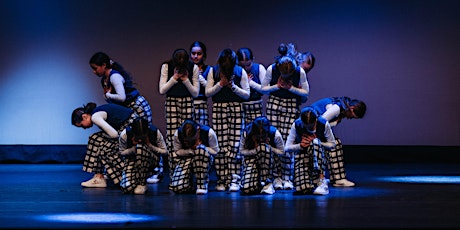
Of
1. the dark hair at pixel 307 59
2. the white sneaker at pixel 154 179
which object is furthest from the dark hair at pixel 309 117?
the white sneaker at pixel 154 179

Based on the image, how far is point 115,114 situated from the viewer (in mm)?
6684

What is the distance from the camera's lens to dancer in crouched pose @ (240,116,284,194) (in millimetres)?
6172

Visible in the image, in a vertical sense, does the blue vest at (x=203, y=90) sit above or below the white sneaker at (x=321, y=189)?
above

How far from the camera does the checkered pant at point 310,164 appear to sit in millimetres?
6134

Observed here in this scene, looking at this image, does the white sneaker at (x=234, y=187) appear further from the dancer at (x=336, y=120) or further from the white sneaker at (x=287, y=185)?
the dancer at (x=336, y=120)

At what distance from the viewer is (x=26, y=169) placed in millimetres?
8539

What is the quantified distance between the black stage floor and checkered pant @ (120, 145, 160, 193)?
0.11 metres

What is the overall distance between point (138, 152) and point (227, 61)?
3.31 feet

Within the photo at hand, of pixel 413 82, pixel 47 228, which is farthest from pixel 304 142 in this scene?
pixel 413 82

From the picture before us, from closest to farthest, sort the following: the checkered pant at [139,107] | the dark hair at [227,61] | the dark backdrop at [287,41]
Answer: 1. the dark hair at [227,61]
2. the checkered pant at [139,107]
3. the dark backdrop at [287,41]

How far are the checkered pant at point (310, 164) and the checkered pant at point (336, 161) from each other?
32 cm

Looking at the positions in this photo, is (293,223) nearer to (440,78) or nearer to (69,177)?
(69,177)

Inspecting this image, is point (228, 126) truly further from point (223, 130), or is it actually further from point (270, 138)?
point (270, 138)

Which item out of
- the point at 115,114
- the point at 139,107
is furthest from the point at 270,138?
the point at 139,107
